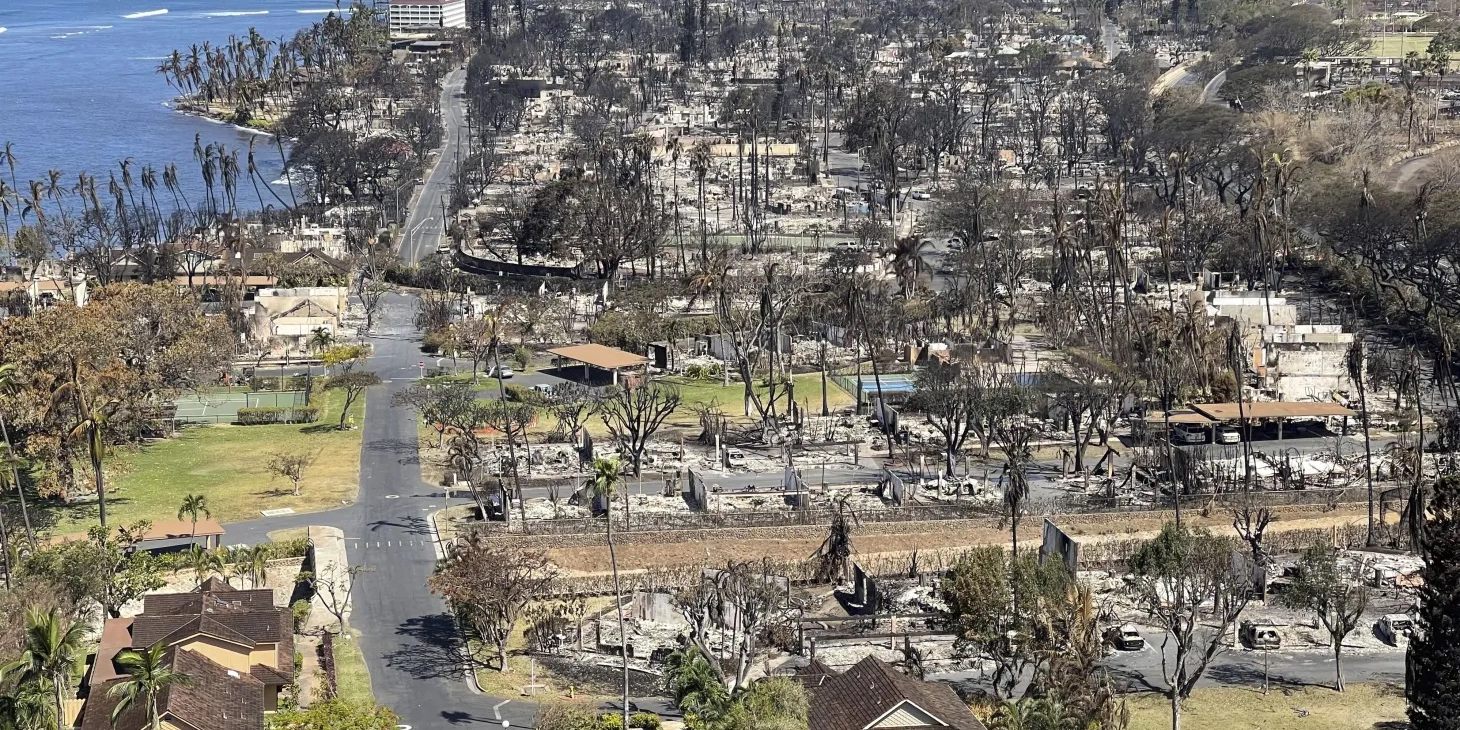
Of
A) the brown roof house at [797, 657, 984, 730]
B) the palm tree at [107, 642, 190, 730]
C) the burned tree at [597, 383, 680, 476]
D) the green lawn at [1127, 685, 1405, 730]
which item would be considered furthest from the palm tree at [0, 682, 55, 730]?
the burned tree at [597, 383, 680, 476]

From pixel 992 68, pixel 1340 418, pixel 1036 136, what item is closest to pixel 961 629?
pixel 1340 418

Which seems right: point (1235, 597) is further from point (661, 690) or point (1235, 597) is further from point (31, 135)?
point (31, 135)

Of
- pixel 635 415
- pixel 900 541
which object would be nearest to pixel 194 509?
pixel 635 415

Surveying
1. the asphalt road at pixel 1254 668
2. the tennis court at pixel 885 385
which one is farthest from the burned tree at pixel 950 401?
the asphalt road at pixel 1254 668

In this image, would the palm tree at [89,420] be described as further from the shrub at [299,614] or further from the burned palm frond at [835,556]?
the burned palm frond at [835,556]

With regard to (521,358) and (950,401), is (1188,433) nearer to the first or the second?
(950,401)

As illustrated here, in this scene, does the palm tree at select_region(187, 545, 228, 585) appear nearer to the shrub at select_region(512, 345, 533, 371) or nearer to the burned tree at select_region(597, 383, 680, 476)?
the burned tree at select_region(597, 383, 680, 476)
